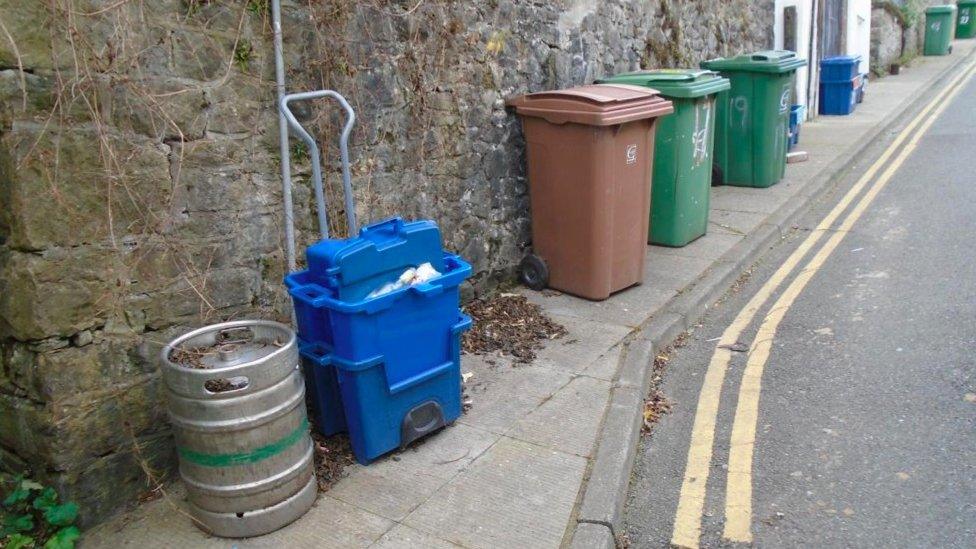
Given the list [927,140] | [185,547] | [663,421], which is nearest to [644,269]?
[663,421]

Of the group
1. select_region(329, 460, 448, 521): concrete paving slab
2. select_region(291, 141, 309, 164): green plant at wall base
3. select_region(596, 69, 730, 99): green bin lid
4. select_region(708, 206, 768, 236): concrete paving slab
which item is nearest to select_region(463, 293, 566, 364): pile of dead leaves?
select_region(329, 460, 448, 521): concrete paving slab

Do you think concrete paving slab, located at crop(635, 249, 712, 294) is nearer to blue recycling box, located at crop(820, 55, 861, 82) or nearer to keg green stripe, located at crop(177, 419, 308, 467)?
keg green stripe, located at crop(177, 419, 308, 467)

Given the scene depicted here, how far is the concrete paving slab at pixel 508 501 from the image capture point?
3.51 metres

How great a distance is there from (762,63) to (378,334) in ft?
22.9

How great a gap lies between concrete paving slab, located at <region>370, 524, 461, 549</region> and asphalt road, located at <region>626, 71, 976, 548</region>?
0.90 m

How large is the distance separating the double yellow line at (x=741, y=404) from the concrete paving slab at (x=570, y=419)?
0.54 m

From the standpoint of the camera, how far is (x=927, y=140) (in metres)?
12.6

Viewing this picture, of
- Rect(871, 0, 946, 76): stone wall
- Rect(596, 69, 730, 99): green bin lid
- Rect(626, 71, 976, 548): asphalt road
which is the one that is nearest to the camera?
Rect(626, 71, 976, 548): asphalt road

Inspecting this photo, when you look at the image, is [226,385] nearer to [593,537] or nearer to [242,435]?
[242,435]

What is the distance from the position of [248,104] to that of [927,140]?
11.7m

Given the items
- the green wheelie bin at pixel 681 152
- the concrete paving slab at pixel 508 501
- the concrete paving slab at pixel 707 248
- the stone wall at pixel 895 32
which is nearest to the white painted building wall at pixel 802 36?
the green wheelie bin at pixel 681 152

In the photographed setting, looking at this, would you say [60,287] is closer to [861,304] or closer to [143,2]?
[143,2]

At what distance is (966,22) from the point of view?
31688 millimetres

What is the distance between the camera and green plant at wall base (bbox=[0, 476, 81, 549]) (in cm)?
343
